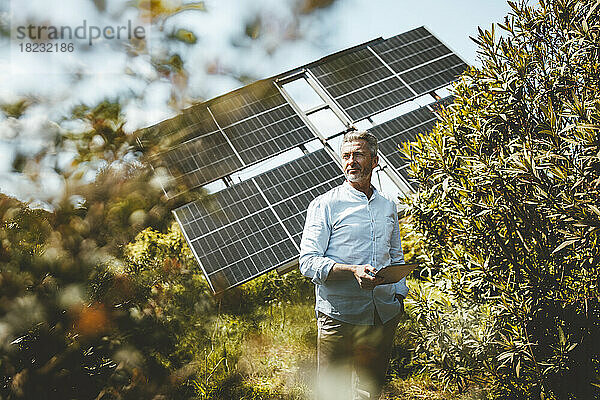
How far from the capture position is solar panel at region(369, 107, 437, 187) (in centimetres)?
590

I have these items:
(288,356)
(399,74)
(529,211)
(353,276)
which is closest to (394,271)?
(353,276)

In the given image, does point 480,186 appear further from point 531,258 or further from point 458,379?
point 458,379

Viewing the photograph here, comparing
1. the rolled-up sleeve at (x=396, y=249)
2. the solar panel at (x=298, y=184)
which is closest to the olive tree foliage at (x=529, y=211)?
the rolled-up sleeve at (x=396, y=249)

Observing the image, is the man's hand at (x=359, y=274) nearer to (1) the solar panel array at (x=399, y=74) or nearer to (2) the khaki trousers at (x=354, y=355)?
(2) the khaki trousers at (x=354, y=355)

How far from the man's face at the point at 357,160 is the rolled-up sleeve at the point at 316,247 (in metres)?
0.29

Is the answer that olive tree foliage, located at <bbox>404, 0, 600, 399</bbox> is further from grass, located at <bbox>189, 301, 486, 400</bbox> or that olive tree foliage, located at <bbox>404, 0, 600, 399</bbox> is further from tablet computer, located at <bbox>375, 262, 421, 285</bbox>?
grass, located at <bbox>189, 301, 486, 400</bbox>

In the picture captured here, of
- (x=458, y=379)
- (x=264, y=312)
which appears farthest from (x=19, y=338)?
(x=264, y=312)

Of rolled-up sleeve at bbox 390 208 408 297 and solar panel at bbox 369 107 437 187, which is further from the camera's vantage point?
solar panel at bbox 369 107 437 187

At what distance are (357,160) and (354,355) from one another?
48.1 inches

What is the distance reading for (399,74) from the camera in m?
6.69

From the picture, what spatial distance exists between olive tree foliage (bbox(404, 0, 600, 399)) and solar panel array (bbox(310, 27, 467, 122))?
9.93 feet

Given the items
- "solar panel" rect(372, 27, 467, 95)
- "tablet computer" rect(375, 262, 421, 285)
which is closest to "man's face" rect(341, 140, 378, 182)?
"tablet computer" rect(375, 262, 421, 285)

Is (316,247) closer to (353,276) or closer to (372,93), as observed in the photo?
(353,276)

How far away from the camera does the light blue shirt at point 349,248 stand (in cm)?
275
